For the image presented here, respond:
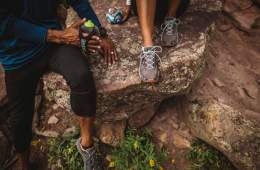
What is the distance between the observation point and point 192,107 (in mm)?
4160

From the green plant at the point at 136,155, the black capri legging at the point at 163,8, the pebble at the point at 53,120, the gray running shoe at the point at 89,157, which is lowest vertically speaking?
the green plant at the point at 136,155

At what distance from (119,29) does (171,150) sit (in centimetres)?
154

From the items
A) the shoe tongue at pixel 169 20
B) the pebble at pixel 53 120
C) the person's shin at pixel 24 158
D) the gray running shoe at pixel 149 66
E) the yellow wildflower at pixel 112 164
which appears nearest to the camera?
the gray running shoe at pixel 149 66

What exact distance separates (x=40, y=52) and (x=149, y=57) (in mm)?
1021

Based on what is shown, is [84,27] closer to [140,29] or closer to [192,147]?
[140,29]

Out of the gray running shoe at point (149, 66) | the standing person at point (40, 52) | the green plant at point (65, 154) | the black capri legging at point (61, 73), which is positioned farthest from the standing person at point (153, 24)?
the green plant at point (65, 154)

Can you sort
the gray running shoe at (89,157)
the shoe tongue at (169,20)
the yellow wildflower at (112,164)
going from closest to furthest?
the gray running shoe at (89,157) → the shoe tongue at (169,20) → the yellow wildflower at (112,164)

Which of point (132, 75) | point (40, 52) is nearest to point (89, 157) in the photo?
point (132, 75)

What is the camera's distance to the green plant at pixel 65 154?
13.7ft

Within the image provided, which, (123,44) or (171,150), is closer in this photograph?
(123,44)

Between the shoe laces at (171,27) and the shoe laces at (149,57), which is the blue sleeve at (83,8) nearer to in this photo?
the shoe laces at (149,57)

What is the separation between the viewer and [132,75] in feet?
11.7

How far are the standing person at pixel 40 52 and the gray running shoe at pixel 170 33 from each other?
635 mm

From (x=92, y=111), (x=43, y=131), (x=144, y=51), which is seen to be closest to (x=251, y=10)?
(x=144, y=51)
